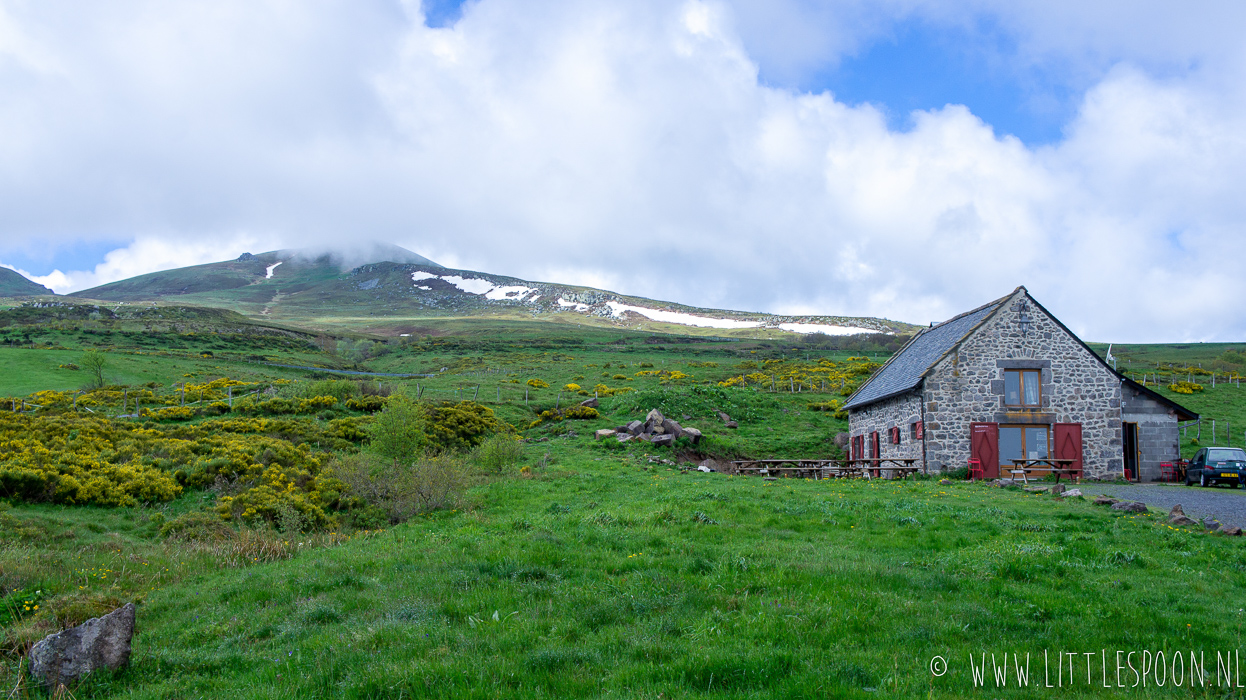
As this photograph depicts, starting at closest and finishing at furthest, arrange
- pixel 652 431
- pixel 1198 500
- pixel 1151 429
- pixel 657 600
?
pixel 657 600 → pixel 1198 500 → pixel 1151 429 → pixel 652 431

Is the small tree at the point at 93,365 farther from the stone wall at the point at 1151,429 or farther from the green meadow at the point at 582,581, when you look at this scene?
the stone wall at the point at 1151,429

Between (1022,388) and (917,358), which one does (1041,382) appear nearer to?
(1022,388)

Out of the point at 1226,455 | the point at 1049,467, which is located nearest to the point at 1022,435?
the point at 1049,467

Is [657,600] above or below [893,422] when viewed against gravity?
below

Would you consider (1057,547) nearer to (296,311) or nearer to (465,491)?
(465,491)

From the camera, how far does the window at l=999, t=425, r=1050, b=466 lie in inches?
1051

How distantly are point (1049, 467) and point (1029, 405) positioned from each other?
253cm

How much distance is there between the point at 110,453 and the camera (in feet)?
63.6

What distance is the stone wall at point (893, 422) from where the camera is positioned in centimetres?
2739

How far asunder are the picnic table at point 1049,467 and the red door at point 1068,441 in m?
0.33

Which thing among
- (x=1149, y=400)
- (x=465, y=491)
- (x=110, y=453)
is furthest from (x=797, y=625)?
(x=1149, y=400)

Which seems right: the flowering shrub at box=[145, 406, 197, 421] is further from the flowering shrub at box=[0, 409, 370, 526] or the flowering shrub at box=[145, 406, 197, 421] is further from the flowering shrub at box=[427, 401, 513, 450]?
the flowering shrub at box=[427, 401, 513, 450]

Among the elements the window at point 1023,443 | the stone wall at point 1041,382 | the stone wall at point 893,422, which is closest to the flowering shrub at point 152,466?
the stone wall at point 893,422

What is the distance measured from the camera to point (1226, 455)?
24.1m
